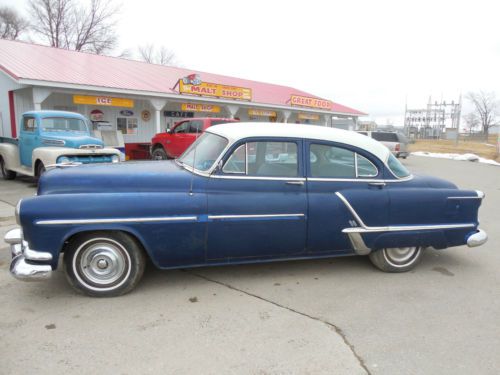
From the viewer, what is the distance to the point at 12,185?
10359 millimetres

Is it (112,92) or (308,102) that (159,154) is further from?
(308,102)

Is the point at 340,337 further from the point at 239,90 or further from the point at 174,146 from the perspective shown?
the point at 239,90

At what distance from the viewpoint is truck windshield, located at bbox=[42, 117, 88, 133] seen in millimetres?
9904

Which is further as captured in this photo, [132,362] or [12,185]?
[12,185]

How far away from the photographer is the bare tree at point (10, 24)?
3831 cm

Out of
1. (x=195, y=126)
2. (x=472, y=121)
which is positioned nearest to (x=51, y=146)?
(x=195, y=126)

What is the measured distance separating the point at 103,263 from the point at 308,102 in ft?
75.7

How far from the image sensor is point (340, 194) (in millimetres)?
4219

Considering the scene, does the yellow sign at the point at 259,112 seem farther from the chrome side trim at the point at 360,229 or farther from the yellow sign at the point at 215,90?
the chrome side trim at the point at 360,229

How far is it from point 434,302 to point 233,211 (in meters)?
2.16

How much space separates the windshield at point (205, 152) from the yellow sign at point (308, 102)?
66.1 feet

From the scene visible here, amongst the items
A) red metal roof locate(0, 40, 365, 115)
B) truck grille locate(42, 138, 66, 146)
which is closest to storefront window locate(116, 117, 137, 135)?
red metal roof locate(0, 40, 365, 115)

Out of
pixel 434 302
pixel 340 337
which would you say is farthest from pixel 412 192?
pixel 340 337

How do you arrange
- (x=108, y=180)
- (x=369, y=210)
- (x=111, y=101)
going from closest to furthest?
(x=108, y=180) → (x=369, y=210) → (x=111, y=101)
